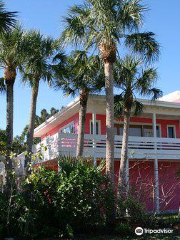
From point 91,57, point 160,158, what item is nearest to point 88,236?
point 91,57

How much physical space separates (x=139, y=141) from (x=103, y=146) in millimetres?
2059

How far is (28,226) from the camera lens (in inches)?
395

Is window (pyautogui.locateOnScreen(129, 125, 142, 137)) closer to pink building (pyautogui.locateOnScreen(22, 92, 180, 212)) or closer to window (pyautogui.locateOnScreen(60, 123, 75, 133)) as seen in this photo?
pink building (pyautogui.locateOnScreen(22, 92, 180, 212))

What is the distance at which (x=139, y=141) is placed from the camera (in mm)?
18172

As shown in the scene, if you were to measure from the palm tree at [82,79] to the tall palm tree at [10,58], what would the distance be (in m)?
2.29

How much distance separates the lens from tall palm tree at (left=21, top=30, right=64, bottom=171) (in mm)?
13695

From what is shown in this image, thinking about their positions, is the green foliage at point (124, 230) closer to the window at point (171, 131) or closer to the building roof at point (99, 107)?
the building roof at point (99, 107)

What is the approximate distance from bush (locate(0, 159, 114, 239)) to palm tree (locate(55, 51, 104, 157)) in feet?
13.4

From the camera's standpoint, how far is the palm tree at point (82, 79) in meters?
14.1

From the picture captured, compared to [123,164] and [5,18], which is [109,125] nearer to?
[123,164]

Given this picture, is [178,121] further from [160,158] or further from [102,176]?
[102,176]

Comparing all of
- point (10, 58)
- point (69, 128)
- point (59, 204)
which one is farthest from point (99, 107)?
point (59, 204)

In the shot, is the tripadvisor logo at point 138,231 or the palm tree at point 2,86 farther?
the palm tree at point 2,86

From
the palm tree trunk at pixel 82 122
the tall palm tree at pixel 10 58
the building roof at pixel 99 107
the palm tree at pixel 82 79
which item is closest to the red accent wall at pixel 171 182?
the building roof at pixel 99 107
